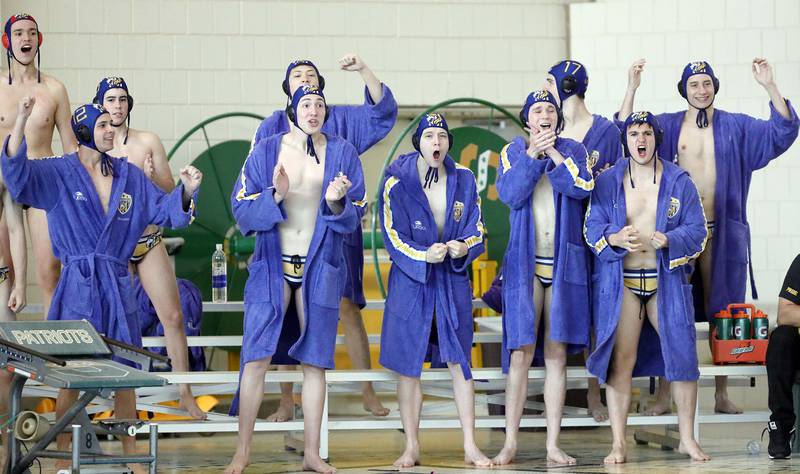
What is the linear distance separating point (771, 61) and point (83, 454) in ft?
20.2

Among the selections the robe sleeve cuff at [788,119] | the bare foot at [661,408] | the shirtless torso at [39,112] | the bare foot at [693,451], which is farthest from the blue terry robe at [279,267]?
the robe sleeve cuff at [788,119]

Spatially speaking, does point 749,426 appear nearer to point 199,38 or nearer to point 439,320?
point 439,320

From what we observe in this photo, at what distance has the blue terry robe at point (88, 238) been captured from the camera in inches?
214

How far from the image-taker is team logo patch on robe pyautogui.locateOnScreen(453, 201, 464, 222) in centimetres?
609

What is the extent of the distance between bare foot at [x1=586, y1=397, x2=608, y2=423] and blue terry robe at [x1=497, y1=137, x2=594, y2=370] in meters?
0.65

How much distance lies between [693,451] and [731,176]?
1.50 meters

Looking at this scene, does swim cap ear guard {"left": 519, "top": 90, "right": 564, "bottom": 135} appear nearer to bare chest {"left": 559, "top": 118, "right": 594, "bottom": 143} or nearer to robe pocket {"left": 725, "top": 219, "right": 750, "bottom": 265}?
bare chest {"left": 559, "top": 118, "right": 594, "bottom": 143}

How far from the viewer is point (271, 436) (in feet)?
25.6

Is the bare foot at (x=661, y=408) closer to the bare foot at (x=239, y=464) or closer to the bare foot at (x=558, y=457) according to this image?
the bare foot at (x=558, y=457)

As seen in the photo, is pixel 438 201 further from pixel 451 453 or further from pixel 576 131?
pixel 451 453

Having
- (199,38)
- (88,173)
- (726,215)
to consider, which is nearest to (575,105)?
(726,215)

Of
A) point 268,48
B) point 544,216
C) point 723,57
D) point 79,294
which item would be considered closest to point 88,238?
point 79,294

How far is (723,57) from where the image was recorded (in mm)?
9234

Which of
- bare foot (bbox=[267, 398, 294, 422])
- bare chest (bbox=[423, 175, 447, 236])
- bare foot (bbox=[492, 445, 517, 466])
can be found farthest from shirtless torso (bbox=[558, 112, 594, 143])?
bare foot (bbox=[267, 398, 294, 422])
